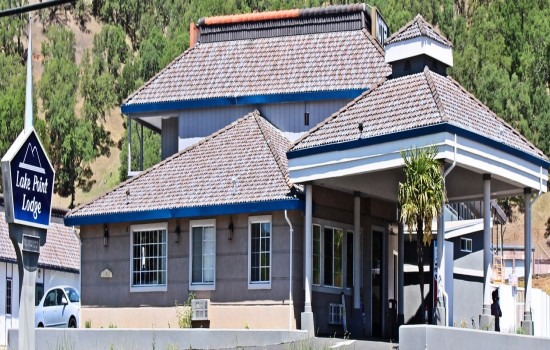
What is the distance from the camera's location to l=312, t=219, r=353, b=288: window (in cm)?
A: 2912

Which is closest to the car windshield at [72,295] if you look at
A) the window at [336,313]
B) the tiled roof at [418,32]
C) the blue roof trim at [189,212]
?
the blue roof trim at [189,212]

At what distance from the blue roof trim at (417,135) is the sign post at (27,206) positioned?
1212 centimetres

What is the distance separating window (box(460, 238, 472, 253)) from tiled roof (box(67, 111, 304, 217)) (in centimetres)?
663

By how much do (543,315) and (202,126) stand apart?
1319cm

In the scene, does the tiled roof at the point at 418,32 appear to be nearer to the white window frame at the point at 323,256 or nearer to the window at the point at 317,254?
the white window frame at the point at 323,256

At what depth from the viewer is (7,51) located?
88.3 metres

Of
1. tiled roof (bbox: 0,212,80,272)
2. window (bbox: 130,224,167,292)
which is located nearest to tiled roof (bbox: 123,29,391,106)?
window (bbox: 130,224,167,292)

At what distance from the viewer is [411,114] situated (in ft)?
84.8

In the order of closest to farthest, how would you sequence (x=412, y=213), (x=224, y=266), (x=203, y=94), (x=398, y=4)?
(x=412, y=213) < (x=224, y=266) < (x=203, y=94) < (x=398, y=4)

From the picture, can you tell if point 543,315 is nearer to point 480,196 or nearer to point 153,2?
point 480,196

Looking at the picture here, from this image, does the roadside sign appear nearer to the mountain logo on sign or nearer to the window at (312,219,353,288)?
the mountain logo on sign

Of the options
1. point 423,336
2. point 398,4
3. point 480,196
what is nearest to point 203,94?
point 480,196

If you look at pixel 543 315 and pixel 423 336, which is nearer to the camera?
pixel 423 336

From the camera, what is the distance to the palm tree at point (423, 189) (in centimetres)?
2430
